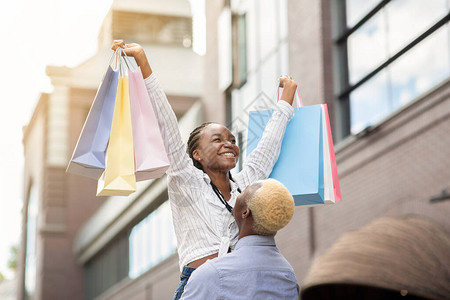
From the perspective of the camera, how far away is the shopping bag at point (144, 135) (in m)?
2.97

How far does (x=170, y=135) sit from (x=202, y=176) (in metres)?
0.21

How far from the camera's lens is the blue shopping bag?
3.28 meters

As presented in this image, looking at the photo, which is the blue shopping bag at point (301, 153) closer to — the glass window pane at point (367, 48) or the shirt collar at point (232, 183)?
the shirt collar at point (232, 183)

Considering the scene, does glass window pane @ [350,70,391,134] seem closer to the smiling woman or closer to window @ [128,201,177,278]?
the smiling woman

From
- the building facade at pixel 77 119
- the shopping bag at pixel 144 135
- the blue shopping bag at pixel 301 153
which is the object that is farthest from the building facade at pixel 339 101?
the building facade at pixel 77 119

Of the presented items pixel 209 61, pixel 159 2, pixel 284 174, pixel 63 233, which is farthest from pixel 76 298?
pixel 284 174

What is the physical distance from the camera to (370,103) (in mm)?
11977

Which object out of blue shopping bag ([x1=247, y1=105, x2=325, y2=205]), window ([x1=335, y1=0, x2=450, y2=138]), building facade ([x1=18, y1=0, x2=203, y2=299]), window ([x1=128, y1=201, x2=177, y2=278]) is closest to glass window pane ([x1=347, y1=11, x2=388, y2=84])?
window ([x1=335, y1=0, x2=450, y2=138])

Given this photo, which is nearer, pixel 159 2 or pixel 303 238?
pixel 303 238

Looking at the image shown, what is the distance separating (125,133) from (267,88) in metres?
12.0

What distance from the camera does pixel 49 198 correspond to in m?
37.0

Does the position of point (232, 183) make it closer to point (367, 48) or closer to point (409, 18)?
point (409, 18)

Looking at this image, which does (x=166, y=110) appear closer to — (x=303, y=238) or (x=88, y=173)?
(x=88, y=173)

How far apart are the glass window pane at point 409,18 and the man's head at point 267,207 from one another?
326 inches
